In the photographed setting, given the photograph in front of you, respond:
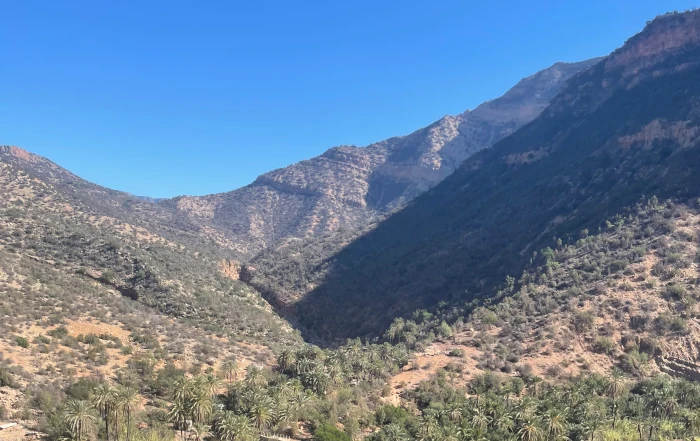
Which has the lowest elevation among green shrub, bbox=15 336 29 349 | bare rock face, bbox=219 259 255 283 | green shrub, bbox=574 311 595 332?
green shrub, bbox=574 311 595 332

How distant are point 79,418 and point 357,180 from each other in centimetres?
15088

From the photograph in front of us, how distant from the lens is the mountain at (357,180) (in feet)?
444

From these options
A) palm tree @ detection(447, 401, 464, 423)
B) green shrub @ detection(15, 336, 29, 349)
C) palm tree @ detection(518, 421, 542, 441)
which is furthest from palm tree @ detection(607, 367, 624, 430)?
green shrub @ detection(15, 336, 29, 349)

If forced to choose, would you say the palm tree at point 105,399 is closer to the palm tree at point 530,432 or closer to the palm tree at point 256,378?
the palm tree at point 256,378

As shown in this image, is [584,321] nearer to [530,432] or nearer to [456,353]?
[456,353]

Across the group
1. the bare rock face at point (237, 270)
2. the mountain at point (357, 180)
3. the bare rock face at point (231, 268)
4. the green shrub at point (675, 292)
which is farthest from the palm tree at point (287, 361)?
the mountain at point (357, 180)

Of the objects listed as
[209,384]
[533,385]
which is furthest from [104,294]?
[533,385]

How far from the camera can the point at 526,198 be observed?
82.6 metres

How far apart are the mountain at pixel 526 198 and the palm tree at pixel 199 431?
3789 centimetres

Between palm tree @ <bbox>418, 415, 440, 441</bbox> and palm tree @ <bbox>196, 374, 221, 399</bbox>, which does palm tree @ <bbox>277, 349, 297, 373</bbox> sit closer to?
palm tree @ <bbox>196, 374, 221, 399</bbox>

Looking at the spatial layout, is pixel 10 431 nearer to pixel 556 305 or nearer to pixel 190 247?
pixel 556 305

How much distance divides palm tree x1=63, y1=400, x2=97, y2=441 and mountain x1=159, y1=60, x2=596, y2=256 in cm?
9388

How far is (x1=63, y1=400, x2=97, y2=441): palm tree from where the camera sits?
2156cm

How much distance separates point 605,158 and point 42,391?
8454 cm
